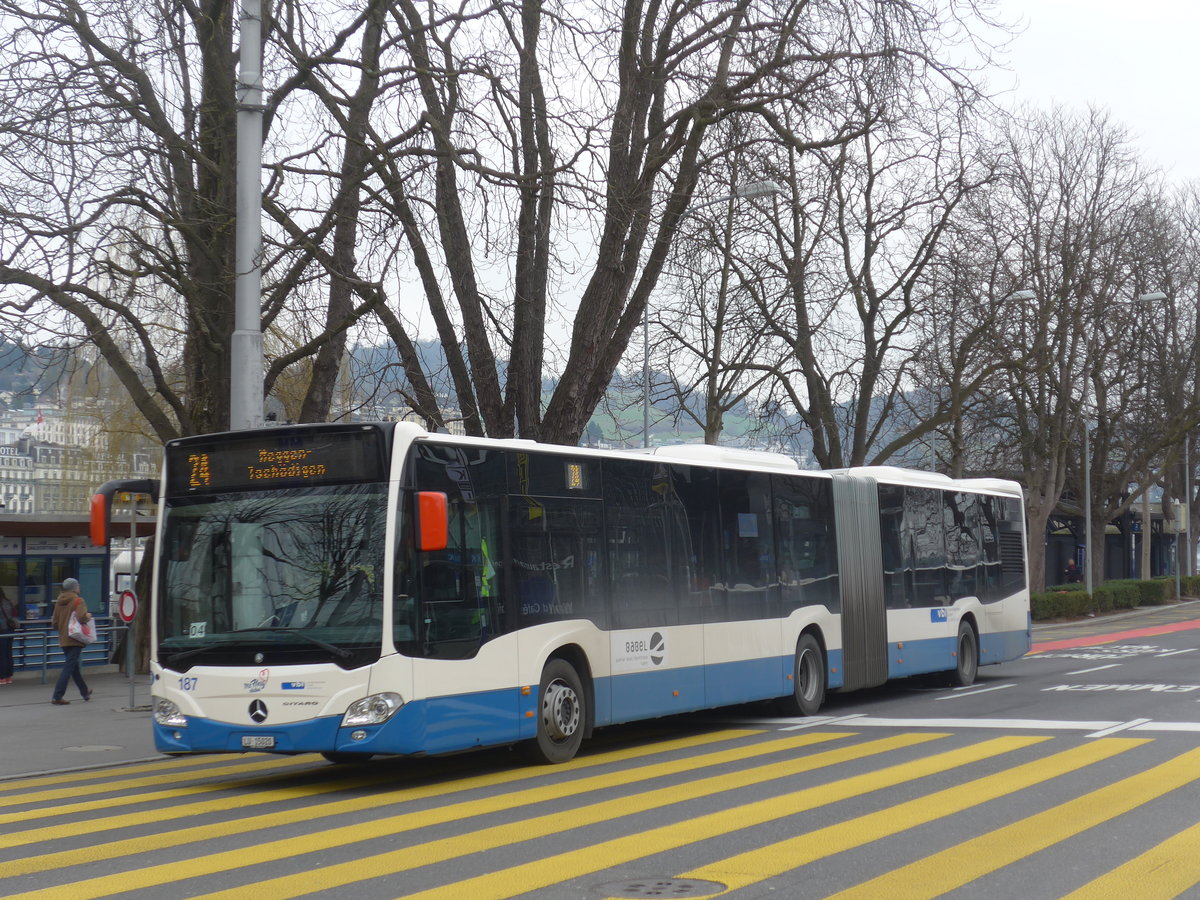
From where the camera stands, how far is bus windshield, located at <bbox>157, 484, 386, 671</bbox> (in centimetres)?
1096

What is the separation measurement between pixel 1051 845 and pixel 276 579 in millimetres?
6086

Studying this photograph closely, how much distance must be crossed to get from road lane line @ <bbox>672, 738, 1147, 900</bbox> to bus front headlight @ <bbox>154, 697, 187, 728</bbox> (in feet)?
17.8

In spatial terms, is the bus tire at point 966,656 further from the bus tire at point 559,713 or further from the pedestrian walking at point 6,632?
the pedestrian walking at point 6,632

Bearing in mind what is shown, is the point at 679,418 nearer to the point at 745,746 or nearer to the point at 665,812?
the point at 745,746

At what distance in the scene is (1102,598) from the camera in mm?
48312

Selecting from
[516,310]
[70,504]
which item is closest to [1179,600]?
[70,504]

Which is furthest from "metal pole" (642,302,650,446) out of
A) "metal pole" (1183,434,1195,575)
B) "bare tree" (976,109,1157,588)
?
"metal pole" (1183,434,1195,575)

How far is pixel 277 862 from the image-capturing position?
312 inches

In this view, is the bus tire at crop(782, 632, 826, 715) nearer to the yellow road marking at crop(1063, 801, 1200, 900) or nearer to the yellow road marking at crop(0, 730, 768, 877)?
the yellow road marking at crop(0, 730, 768, 877)

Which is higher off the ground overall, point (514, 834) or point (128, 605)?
point (128, 605)

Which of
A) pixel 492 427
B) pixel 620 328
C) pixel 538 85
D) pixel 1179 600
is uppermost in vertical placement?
pixel 538 85

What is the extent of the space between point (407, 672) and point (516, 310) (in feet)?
30.5

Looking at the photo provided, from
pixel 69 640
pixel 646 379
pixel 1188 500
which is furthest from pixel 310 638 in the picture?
pixel 1188 500

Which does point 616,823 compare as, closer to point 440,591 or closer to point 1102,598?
point 440,591
